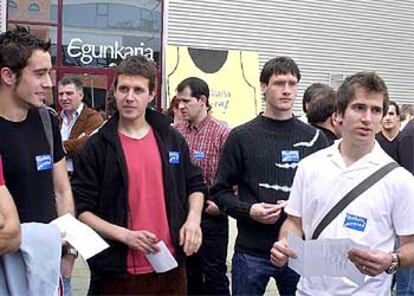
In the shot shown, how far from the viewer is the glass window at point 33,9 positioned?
1570 centimetres

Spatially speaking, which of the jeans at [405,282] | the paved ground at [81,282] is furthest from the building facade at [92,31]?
the jeans at [405,282]

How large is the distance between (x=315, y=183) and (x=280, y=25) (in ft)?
52.2

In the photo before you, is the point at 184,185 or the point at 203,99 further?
the point at 203,99

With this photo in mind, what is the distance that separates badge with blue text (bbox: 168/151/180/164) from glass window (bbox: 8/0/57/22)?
1270 centimetres

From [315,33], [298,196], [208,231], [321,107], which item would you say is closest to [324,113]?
[321,107]

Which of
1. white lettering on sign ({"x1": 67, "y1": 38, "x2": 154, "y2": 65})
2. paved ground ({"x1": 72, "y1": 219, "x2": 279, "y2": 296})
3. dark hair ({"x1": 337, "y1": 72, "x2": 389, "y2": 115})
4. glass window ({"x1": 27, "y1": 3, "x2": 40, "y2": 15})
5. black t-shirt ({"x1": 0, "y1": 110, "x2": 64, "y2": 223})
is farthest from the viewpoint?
white lettering on sign ({"x1": 67, "y1": 38, "x2": 154, "y2": 65})

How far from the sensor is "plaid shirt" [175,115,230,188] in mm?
5438

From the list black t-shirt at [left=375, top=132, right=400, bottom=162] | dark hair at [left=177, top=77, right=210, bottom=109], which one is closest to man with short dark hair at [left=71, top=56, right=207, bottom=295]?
dark hair at [left=177, top=77, right=210, bottom=109]

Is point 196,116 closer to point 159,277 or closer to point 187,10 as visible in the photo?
point 159,277

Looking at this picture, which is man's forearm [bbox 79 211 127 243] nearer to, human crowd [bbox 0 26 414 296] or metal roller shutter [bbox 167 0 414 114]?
human crowd [bbox 0 26 414 296]

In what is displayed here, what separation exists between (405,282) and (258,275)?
2.35m

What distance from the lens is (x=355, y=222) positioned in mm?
3068

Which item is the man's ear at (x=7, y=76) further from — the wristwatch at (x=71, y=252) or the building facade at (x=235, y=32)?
the building facade at (x=235, y=32)

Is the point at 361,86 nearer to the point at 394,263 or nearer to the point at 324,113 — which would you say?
the point at 394,263
